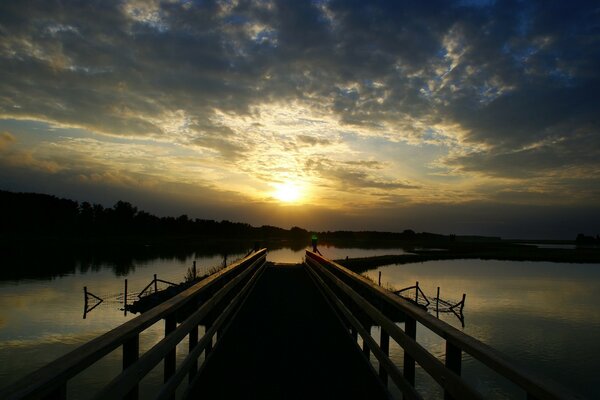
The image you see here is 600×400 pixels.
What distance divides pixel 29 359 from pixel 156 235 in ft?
597

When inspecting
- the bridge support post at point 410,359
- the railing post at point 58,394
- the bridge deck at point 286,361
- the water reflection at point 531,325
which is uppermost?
the railing post at point 58,394

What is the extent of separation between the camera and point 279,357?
22.2 ft

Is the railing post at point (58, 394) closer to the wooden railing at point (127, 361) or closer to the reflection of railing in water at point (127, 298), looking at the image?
the wooden railing at point (127, 361)

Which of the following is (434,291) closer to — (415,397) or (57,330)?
(57,330)

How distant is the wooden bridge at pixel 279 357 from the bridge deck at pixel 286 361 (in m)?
0.01

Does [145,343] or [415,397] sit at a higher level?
[415,397]

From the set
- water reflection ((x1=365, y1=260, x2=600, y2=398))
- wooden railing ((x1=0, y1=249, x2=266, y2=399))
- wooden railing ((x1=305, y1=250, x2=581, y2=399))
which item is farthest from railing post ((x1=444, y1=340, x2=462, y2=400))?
wooden railing ((x1=0, y1=249, x2=266, y2=399))

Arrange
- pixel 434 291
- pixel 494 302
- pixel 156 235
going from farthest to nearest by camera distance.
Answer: pixel 156 235 → pixel 434 291 → pixel 494 302

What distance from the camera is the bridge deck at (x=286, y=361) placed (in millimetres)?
5352

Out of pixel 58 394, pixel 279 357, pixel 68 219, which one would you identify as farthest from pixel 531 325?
pixel 68 219

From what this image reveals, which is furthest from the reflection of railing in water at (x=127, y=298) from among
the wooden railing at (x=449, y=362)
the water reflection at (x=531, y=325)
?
the wooden railing at (x=449, y=362)

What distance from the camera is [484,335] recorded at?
24750mm

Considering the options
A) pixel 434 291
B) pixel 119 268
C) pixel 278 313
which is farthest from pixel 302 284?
pixel 119 268

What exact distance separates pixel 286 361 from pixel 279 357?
0.23 meters
